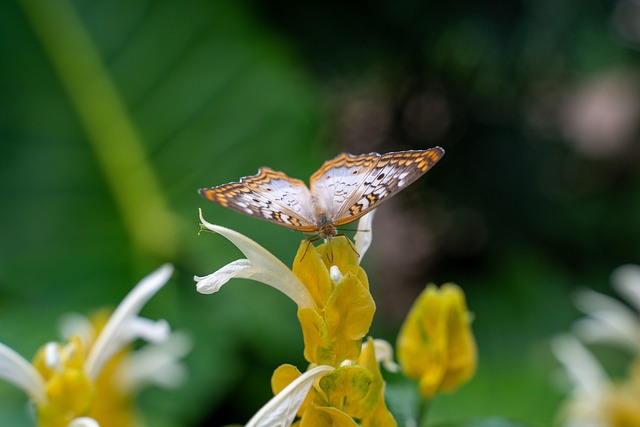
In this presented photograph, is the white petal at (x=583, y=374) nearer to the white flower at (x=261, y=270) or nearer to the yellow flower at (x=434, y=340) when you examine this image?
the yellow flower at (x=434, y=340)

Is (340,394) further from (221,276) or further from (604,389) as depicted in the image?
(604,389)

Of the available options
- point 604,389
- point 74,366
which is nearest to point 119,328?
point 74,366

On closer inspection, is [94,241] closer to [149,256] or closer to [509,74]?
[149,256]

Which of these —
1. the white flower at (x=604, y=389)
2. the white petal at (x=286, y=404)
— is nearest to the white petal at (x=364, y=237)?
the white petal at (x=286, y=404)

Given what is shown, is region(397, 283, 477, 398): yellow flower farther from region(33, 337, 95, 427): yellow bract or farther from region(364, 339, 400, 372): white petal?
region(33, 337, 95, 427): yellow bract

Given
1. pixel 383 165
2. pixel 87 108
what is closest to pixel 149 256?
pixel 87 108

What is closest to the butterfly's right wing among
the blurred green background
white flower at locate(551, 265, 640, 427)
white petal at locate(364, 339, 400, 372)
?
white petal at locate(364, 339, 400, 372)
